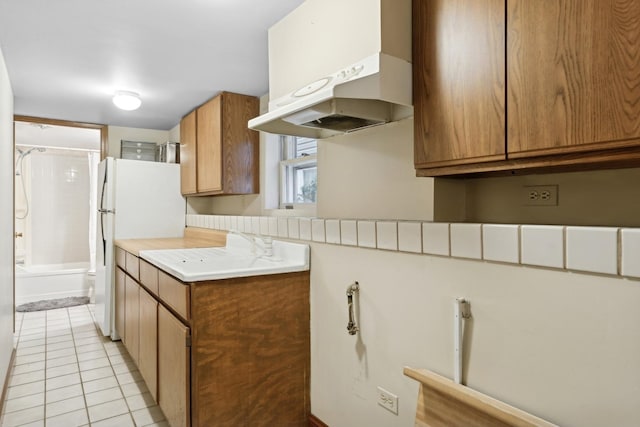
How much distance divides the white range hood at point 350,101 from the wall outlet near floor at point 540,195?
18.5 inches

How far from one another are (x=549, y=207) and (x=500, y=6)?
60 cm

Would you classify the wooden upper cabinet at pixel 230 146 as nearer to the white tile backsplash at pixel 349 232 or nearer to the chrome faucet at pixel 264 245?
the chrome faucet at pixel 264 245

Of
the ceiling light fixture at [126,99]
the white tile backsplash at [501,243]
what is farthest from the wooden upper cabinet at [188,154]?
the white tile backsplash at [501,243]

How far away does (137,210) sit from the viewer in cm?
348

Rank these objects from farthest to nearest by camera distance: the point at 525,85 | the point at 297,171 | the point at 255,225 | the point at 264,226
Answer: the point at 297,171, the point at 255,225, the point at 264,226, the point at 525,85

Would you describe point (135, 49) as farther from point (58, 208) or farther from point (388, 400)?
point (58, 208)

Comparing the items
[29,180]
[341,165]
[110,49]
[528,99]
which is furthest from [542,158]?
[29,180]

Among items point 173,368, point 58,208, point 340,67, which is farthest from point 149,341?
point 58,208

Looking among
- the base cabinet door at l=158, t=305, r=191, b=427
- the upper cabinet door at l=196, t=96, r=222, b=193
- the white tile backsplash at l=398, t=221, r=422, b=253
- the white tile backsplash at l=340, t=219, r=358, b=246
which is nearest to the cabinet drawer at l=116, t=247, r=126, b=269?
the upper cabinet door at l=196, t=96, r=222, b=193

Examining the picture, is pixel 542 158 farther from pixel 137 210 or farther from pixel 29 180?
pixel 29 180

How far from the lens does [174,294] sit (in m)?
1.73

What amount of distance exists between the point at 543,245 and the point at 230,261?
163 centimetres

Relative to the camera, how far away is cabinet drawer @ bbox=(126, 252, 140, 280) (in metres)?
2.49

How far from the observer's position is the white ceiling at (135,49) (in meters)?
1.78
